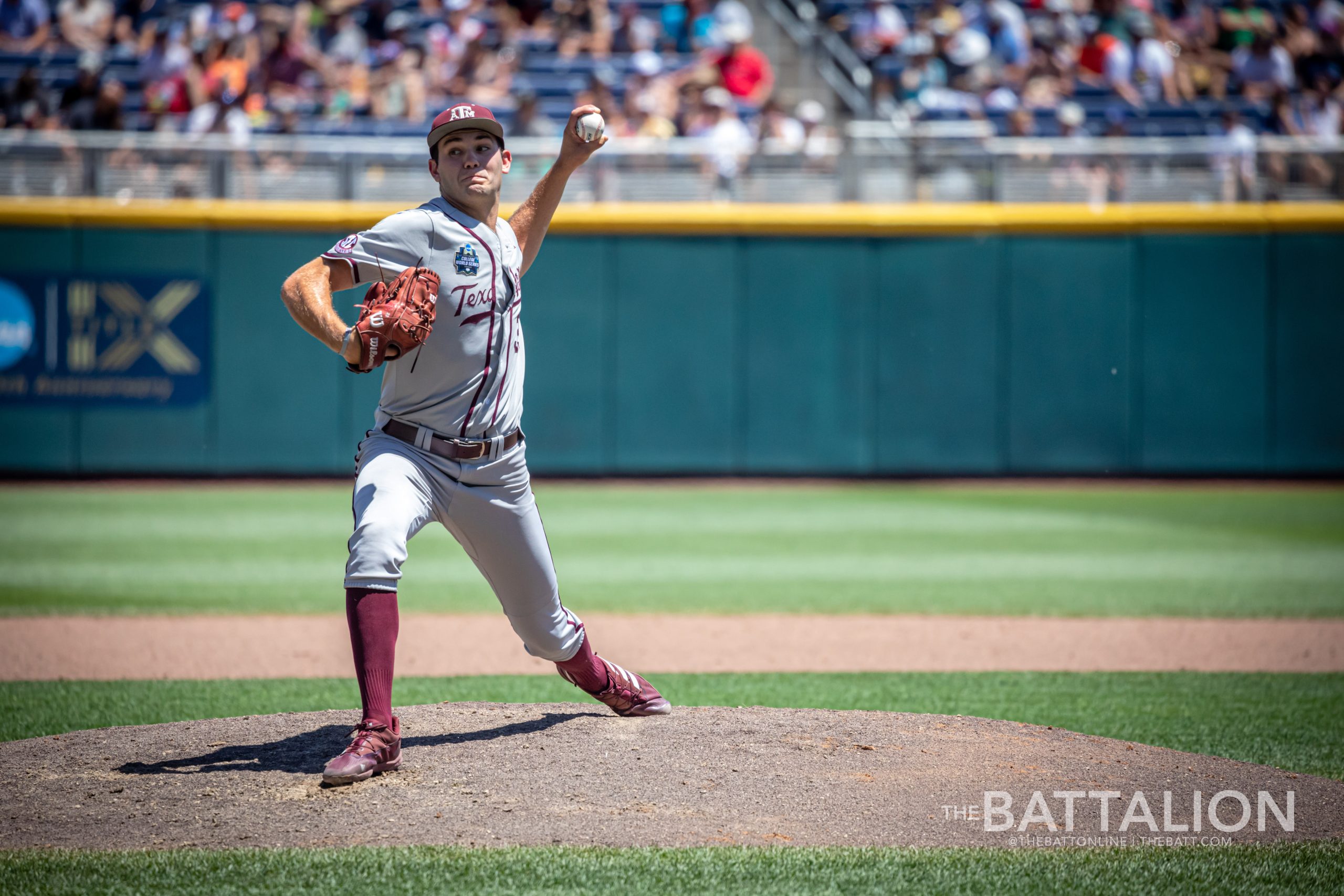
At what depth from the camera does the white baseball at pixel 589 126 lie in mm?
4078

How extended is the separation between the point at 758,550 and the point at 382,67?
7707mm

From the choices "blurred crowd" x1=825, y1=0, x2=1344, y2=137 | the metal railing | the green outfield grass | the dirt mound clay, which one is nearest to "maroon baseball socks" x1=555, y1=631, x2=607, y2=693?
the dirt mound clay

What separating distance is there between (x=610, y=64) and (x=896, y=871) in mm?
13120

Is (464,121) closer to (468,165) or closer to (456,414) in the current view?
(468,165)

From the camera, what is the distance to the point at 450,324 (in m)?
3.77

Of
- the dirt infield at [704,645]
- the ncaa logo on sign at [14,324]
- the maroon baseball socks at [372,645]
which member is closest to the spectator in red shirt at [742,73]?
the ncaa logo on sign at [14,324]

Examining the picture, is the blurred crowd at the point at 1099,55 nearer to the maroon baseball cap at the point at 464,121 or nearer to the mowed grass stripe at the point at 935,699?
the mowed grass stripe at the point at 935,699

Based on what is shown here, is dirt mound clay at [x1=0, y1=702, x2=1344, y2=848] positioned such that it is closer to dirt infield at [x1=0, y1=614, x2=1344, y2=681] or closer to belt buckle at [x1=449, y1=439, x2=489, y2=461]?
belt buckle at [x1=449, y1=439, x2=489, y2=461]

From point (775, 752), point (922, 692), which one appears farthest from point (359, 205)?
point (775, 752)

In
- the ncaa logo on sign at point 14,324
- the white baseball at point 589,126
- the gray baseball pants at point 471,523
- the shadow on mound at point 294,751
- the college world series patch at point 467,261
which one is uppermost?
the ncaa logo on sign at point 14,324

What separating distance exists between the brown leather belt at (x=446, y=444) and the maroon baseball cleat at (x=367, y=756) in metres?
0.75

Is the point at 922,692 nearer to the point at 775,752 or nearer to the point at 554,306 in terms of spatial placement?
the point at 775,752

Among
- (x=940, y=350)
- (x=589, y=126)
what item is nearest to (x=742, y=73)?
(x=940, y=350)

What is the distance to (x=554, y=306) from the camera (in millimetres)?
14031
